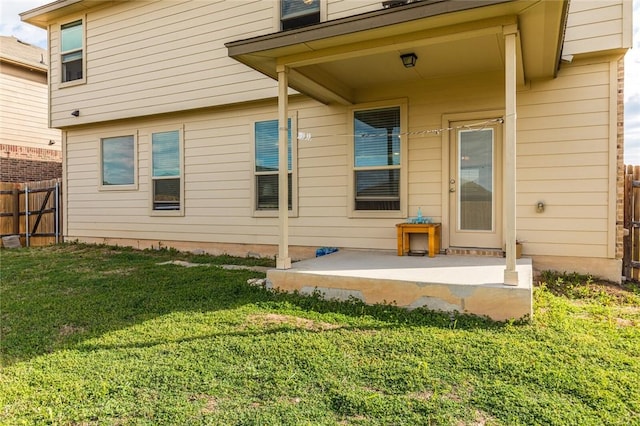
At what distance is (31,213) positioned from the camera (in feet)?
32.5

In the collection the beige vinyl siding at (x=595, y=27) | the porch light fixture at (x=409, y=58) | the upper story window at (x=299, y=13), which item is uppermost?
the upper story window at (x=299, y=13)

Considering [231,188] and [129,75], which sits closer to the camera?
[231,188]

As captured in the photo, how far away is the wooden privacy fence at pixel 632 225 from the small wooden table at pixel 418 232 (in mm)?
2242

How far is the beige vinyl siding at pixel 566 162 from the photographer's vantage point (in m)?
4.87

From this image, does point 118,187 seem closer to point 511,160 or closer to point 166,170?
point 166,170

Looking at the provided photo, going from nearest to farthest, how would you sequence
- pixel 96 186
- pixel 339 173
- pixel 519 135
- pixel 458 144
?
pixel 519 135, pixel 458 144, pixel 339 173, pixel 96 186

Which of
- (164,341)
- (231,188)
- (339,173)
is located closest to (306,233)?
(339,173)

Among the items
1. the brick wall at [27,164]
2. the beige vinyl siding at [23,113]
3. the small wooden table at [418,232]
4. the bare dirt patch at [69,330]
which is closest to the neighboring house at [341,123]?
the small wooden table at [418,232]

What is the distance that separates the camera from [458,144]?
5.57 metres

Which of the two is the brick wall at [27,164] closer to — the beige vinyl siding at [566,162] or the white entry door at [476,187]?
the white entry door at [476,187]

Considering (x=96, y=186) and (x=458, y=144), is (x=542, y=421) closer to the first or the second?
(x=458, y=144)

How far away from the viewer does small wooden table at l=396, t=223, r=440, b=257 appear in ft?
17.2

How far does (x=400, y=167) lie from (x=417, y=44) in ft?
7.13

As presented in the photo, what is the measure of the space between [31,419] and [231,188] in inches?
213
